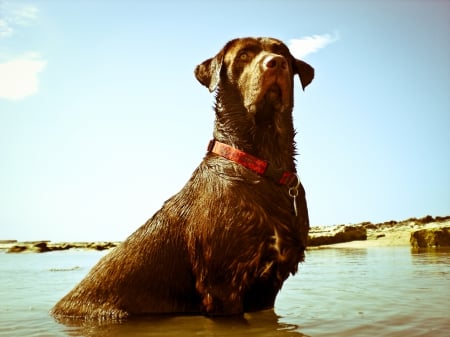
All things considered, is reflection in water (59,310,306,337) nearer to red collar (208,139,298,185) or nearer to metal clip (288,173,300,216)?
metal clip (288,173,300,216)

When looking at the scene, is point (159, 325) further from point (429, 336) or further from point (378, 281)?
point (378, 281)

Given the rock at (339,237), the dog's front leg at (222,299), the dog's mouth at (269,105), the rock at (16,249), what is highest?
the dog's mouth at (269,105)

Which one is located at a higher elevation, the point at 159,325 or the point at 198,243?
the point at 198,243

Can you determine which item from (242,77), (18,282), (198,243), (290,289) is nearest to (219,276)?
(198,243)

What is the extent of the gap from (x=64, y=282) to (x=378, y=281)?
5.34m

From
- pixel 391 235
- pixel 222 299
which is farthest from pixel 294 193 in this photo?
pixel 391 235

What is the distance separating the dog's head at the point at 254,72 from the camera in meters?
4.10

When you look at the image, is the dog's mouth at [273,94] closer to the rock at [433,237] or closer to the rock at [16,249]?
the rock at [433,237]

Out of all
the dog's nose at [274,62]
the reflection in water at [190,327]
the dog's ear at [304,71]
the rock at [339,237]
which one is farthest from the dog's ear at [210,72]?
the rock at [339,237]

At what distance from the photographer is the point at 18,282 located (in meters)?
8.48

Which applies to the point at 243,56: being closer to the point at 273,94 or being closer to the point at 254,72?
the point at 254,72

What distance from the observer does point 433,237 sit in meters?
14.8

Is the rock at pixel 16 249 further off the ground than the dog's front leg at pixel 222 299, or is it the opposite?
the dog's front leg at pixel 222 299

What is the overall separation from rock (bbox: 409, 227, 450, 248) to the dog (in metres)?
12.2
